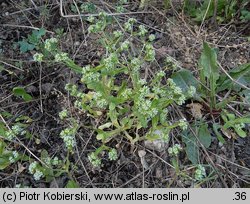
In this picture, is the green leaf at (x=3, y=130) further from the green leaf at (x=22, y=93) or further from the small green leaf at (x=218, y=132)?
the small green leaf at (x=218, y=132)

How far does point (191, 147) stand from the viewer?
1.71m

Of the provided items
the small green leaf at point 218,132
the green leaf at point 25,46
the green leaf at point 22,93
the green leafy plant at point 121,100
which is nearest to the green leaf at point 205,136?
the small green leaf at point 218,132

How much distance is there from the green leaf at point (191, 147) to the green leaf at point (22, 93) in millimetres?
709

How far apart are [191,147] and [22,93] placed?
77 cm

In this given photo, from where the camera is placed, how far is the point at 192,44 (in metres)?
2.07

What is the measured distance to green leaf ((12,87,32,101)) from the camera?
1.74 m

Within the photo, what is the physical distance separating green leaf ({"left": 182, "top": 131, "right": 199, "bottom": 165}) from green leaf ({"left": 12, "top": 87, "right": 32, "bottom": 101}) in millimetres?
709

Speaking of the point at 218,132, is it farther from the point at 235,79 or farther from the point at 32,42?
the point at 32,42

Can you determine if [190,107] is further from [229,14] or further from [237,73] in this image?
[229,14]

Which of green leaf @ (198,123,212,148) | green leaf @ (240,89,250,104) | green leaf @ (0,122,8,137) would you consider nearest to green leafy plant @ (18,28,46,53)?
green leaf @ (0,122,8,137)

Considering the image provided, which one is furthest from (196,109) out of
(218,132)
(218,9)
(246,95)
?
(218,9)

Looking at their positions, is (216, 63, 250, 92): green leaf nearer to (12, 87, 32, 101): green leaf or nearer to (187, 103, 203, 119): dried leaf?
(187, 103, 203, 119): dried leaf

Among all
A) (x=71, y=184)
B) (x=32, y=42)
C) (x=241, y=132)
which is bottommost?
(x=71, y=184)

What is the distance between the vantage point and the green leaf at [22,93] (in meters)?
1.74
